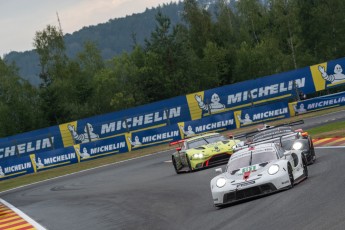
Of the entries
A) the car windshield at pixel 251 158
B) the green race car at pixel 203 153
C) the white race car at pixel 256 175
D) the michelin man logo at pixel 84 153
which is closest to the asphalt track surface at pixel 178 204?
the white race car at pixel 256 175

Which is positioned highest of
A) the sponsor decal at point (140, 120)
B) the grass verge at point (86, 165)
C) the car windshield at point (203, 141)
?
the car windshield at point (203, 141)

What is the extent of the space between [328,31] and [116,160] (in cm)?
5149

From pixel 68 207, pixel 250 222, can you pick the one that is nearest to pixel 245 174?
pixel 250 222

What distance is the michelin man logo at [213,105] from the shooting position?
1777 inches

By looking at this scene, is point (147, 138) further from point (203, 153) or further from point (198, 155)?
point (203, 153)

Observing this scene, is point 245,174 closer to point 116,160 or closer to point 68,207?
point 68,207

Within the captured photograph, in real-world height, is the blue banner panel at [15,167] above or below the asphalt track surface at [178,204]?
below

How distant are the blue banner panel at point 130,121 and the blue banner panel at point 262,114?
157 inches

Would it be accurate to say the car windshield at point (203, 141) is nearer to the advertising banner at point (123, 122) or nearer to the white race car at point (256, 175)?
the white race car at point (256, 175)

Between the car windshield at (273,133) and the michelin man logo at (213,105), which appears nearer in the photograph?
the car windshield at (273,133)

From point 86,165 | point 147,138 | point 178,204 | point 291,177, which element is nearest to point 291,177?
point 291,177

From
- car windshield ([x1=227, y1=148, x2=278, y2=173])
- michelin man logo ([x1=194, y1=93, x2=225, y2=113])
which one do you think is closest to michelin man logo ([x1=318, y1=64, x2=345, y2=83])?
michelin man logo ([x1=194, y1=93, x2=225, y2=113])

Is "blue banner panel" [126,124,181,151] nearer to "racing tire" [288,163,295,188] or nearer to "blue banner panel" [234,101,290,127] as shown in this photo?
"blue banner panel" [234,101,290,127]

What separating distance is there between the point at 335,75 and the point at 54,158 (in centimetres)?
1981
